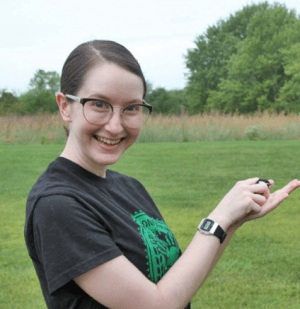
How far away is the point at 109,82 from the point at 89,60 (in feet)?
0.37

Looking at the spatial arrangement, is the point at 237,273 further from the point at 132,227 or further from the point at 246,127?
the point at 246,127

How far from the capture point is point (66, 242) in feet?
3.64

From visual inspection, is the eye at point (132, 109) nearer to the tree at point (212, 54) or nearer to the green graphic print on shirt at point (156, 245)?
the green graphic print on shirt at point (156, 245)

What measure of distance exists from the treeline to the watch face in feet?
94.1

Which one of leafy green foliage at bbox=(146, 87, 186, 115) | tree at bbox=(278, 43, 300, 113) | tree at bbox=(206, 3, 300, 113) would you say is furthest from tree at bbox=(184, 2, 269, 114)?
tree at bbox=(278, 43, 300, 113)

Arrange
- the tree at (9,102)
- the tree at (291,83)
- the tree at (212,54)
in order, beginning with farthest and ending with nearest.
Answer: the tree at (212,54)
the tree at (291,83)
the tree at (9,102)

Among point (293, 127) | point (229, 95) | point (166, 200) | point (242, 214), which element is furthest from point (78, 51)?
point (229, 95)

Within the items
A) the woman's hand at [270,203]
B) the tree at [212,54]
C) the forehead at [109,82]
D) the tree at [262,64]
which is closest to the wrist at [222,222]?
the woman's hand at [270,203]

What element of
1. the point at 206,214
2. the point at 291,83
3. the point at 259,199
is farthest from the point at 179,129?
the point at 291,83

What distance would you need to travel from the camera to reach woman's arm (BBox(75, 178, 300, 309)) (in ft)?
3.65

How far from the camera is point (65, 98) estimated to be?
1418 mm

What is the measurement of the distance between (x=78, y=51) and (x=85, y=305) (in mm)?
843

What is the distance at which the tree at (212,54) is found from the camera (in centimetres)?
4591

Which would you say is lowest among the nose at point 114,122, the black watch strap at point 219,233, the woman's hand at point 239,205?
the black watch strap at point 219,233
